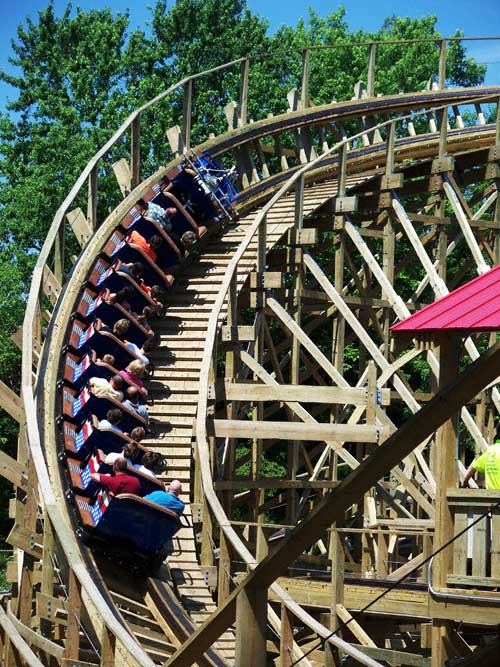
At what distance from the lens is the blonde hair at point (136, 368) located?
51.2ft

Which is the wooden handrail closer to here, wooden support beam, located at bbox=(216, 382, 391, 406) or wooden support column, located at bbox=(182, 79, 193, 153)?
wooden support beam, located at bbox=(216, 382, 391, 406)

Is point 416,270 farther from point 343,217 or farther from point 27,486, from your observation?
point 27,486

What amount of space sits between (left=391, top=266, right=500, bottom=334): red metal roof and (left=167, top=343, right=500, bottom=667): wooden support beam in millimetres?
2487

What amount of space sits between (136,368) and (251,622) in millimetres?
8594

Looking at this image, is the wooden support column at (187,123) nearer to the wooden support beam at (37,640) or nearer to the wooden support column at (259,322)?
the wooden support column at (259,322)

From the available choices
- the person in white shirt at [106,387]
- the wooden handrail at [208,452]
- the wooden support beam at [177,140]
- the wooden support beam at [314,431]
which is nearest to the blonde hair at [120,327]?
the wooden handrail at [208,452]

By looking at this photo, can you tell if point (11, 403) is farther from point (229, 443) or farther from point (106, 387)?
point (229, 443)

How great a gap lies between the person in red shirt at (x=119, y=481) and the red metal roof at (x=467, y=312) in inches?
157

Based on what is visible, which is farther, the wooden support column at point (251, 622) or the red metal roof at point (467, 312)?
the red metal roof at point (467, 312)

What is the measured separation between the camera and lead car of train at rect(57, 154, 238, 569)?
43.5ft

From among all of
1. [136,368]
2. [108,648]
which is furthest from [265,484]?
[108,648]

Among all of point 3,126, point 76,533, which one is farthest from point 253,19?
point 76,533

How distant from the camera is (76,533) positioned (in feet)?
43.2

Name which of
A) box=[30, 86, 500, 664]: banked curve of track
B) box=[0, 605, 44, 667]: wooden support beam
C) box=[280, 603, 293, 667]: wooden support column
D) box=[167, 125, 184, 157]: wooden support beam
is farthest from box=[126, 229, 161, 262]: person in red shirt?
box=[280, 603, 293, 667]: wooden support column
